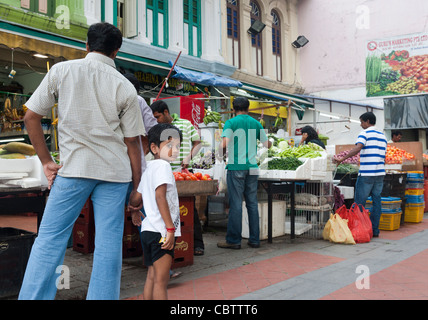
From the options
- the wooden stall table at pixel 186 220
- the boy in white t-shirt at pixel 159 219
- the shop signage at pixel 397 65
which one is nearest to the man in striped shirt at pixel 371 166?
the wooden stall table at pixel 186 220

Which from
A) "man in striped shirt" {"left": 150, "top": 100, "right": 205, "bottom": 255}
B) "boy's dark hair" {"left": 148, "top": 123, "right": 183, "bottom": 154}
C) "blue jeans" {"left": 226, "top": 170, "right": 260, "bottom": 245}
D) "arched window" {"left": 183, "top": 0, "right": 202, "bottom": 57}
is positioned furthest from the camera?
"arched window" {"left": 183, "top": 0, "right": 202, "bottom": 57}

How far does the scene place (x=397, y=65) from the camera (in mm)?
18609

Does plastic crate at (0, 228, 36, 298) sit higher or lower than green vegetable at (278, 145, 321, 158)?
lower

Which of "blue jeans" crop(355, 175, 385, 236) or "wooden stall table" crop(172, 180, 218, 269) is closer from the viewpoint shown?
"wooden stall table" crop(172, 180, 218, 269)

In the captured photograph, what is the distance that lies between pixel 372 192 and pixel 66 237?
5541 millimetres

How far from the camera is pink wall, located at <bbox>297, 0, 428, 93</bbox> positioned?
19172 mm

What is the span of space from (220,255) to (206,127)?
178 inches

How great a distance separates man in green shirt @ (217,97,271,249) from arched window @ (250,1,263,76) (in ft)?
38.6

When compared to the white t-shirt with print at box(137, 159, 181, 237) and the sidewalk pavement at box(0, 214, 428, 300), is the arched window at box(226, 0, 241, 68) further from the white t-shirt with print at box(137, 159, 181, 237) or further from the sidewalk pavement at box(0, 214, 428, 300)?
the white t-shirt with print at box(137, 159, 181, 237)

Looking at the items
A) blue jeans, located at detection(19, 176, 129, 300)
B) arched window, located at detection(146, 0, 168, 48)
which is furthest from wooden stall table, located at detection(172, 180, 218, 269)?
arched window, located at detection(146, 0, 168, 48)

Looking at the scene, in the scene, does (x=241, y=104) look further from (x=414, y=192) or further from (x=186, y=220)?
(x=414, y=192)

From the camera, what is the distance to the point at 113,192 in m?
2.59
